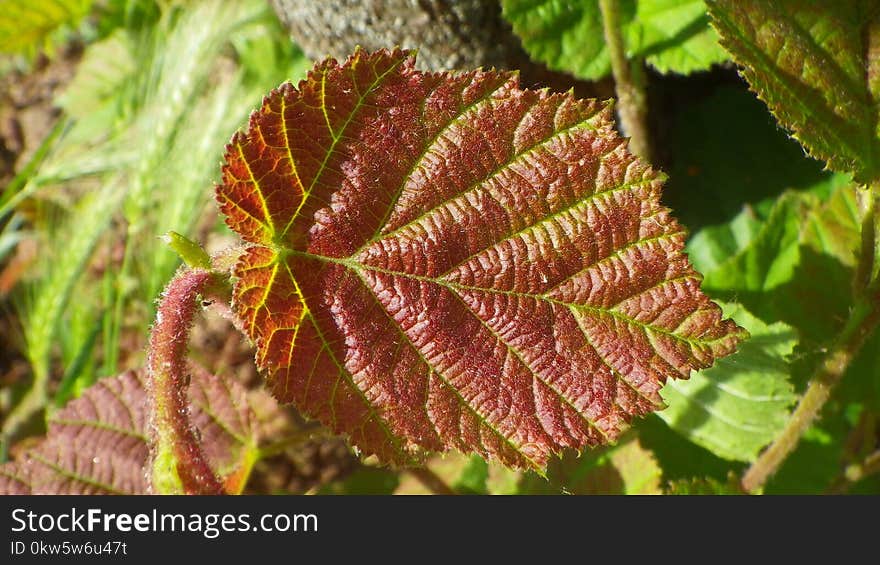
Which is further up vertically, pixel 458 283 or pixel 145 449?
pixel 145 449

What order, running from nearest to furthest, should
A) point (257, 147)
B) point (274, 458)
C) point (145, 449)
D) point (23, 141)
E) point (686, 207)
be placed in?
point (257, 147) → point (145, 449) → point (686, 207) → point (274, 458) → point (23, 141)

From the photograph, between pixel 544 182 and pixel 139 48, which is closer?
pixel 544 182

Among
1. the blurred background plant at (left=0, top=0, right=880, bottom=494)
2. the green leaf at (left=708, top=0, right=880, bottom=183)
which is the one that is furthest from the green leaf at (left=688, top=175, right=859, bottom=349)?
the green leaf at (left=708, top=0, right=880, bottom=183)

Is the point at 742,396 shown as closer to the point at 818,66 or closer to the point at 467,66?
the point at 818,66

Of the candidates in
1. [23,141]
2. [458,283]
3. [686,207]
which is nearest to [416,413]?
[458,283]

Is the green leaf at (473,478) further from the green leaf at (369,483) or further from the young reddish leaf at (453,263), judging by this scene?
the young reddish leaf at (453,263)

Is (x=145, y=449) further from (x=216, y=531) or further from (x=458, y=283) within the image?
(x=458, y=283)
